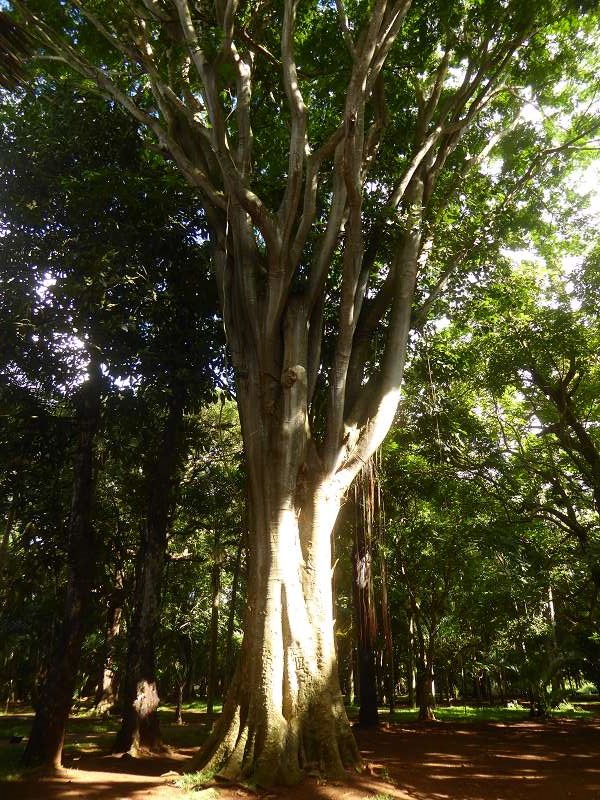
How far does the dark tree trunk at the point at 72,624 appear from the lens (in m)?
7.23

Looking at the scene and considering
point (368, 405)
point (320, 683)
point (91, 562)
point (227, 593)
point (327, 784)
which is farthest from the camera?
point (227, 593)

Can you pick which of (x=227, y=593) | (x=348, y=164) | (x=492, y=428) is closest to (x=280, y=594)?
(x=348, y=164)

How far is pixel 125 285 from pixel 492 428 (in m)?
10.8

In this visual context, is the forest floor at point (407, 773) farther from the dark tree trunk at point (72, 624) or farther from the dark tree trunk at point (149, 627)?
the dark tree trunk at point (72, 624)

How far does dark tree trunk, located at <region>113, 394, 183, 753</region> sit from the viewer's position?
831 cm

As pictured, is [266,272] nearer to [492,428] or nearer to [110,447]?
[110,447]

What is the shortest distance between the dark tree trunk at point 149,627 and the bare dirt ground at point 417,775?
473mm

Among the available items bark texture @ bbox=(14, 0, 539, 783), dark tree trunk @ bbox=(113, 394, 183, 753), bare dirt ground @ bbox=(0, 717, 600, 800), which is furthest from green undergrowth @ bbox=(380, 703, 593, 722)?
bark texture @ bbox=(14, 0, 539, 783)

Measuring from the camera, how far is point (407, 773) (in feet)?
18.6

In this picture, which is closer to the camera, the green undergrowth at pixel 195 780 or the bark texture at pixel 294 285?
the green undergrowth at pixel 195 780

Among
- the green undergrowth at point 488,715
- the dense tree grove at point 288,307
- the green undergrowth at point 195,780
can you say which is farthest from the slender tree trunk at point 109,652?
the green undergrowth at point 488,715

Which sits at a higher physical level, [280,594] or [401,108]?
[401,108]

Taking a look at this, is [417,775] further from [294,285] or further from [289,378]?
[294,285]

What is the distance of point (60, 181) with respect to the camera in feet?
27.3
